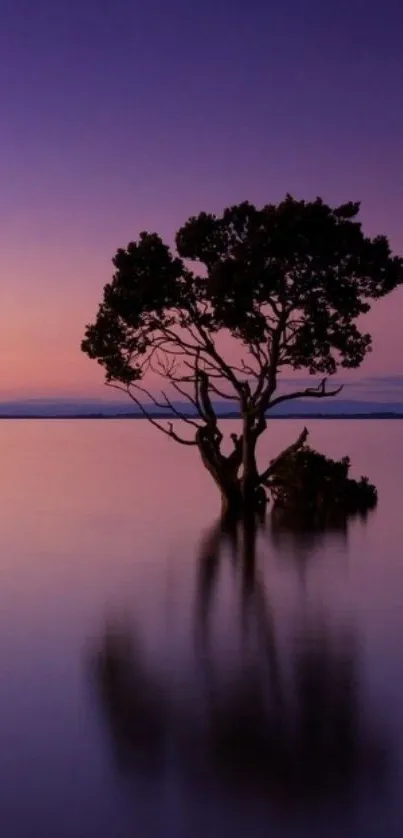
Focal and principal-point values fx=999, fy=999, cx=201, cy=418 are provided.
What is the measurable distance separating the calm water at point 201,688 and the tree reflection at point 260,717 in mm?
23

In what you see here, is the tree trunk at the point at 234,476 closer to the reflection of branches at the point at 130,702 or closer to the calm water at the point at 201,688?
the calm water at the point at 201,688

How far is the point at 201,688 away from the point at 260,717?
130cm

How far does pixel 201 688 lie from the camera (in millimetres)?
10422

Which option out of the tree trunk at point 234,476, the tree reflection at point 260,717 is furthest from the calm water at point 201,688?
the tree trunk at point 234,476

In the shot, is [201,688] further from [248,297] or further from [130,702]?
[248,297]

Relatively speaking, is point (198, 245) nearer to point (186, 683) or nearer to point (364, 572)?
point (364, 572)

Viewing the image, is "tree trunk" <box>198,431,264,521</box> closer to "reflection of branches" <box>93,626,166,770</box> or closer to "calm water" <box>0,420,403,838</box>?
"calm water" <box>0,420,403,838</box>

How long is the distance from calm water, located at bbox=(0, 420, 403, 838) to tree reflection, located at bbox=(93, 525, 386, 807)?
23mm

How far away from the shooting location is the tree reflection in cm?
762

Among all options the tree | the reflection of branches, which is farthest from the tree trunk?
the reflection of branches

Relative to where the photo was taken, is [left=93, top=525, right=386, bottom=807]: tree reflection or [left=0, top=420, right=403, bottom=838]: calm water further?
[left=93, top=525, right=386, bottom=807]: tree reflection

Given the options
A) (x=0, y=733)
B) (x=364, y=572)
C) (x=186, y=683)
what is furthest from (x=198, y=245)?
(x=0, y=733)

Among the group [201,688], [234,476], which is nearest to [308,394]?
[234,476]

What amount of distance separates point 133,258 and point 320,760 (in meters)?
21.7
